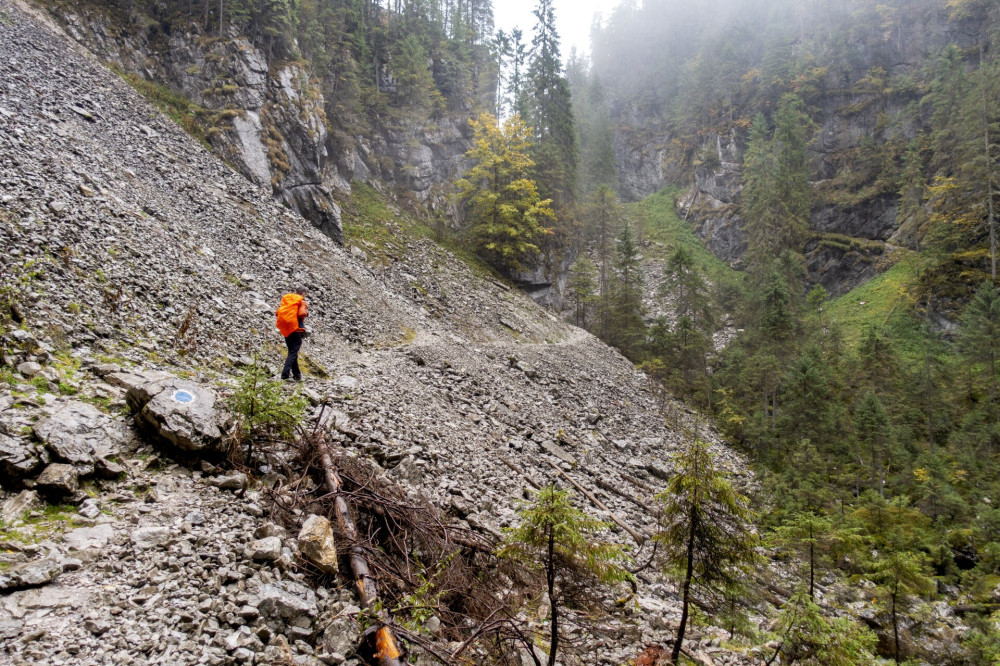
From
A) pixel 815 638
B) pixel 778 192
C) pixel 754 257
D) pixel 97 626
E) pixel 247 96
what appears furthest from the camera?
pixel 778 192

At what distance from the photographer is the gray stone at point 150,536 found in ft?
13.9

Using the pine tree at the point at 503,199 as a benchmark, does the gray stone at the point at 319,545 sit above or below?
below

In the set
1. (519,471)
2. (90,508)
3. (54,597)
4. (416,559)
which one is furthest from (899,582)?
(90,508)

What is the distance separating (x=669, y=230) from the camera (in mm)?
64250

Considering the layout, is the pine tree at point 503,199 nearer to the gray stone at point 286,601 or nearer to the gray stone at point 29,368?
the gray stone at point 29,368

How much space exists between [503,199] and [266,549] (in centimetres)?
3087

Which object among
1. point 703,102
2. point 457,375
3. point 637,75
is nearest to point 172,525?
point 457,375

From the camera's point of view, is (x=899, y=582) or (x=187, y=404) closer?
(x=187, y=404)

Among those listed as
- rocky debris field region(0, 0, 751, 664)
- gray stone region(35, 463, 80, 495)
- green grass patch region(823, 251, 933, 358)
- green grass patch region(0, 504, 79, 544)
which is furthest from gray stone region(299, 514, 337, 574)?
green grass patch region(823, 251, 933, 358)

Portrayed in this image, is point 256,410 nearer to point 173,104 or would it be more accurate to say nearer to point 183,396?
point 183,396

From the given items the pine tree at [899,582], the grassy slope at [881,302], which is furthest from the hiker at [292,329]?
the grassy slope at [881,302]

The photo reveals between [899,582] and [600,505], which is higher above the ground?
[899,582]

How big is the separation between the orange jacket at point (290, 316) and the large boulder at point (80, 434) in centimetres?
440

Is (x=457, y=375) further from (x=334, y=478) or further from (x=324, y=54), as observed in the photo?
(x=324, y=54)
